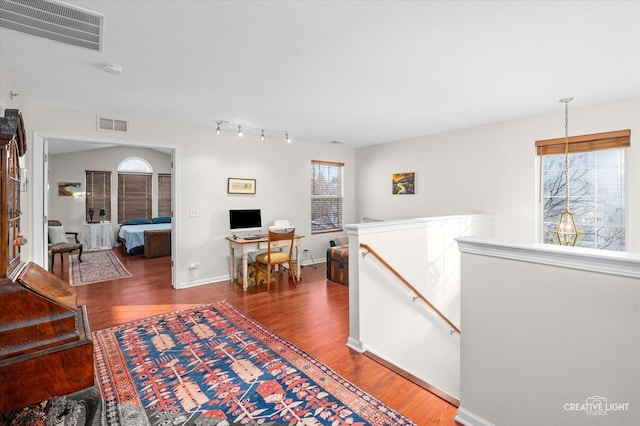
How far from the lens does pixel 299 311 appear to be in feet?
11.9

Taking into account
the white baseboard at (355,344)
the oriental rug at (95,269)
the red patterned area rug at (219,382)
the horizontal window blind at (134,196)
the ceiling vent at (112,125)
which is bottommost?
the red patterned area rug at (219,382)

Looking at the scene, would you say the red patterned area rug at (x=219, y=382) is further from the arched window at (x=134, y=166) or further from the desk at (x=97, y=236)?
the arched window at (x=134, y=166)

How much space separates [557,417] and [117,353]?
10.5 ft

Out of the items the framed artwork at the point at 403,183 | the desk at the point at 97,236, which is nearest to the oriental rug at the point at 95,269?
the desk at the point at 97,236

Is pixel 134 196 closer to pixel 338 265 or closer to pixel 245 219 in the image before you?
pixel 245 219

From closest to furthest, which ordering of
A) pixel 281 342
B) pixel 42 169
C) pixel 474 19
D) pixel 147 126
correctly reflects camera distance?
1. pixel 474 19
2. pixel 281 342
3. pixel 42 169
4. pixel 147 126

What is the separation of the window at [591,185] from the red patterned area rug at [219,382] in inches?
Answer: 143

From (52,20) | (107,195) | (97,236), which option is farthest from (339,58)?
(107,195)

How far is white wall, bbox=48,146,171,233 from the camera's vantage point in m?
7.82

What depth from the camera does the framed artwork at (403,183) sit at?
18.2 ft

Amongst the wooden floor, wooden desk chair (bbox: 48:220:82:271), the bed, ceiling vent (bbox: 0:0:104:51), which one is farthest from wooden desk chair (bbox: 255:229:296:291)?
wooden desk chair (bbox: 48:220:82:271)

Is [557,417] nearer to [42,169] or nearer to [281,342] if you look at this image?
[281,342]

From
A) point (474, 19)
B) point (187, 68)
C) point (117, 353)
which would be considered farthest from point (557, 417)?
point (187, 68)

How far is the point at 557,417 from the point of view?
150cm
